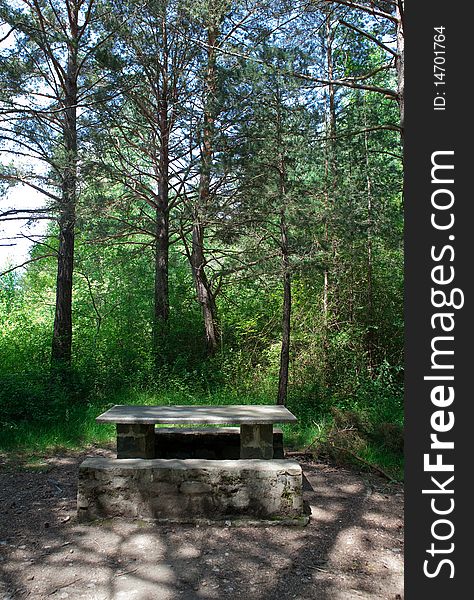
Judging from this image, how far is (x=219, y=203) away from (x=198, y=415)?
5264mm

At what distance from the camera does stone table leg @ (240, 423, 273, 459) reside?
4.35 m

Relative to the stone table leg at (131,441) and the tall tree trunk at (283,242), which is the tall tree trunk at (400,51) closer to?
the tall tree trunk at (283,242)

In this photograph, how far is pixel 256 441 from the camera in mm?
4367

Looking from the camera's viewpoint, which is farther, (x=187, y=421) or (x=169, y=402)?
(x=169, y=402)

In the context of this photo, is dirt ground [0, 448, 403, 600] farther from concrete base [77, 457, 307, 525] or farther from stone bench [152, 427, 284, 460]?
stone bench [152, 427, 284, 460]

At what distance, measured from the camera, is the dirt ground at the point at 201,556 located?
9.62 ft

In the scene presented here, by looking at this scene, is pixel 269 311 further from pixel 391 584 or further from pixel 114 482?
pixel 391 584

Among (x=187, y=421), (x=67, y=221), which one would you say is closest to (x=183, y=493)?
(x=187, y=421)

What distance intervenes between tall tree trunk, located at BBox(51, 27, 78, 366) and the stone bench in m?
4.40

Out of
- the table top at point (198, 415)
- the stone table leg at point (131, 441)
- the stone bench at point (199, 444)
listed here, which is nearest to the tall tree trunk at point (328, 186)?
the stone bench at point (199, 444)

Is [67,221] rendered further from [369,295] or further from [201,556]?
[201,556]

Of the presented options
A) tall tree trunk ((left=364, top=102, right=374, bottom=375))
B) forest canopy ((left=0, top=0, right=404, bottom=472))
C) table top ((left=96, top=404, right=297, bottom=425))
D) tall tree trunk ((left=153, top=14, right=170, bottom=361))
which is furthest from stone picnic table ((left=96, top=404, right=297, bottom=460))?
tall tree trunk ((left=153, top=14, right=170, bottom=361))

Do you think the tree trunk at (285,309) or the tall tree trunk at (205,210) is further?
the tall tree trunk at (205,210)

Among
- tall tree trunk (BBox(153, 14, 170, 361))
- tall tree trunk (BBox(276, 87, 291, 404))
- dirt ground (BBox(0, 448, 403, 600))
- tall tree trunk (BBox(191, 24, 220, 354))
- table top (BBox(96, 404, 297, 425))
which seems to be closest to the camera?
dirt ground (BBox(0, 448, 403, 600))
